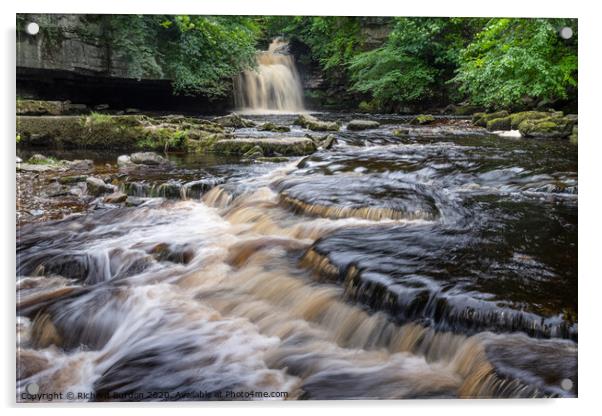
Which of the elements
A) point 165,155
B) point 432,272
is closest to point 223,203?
point 165,155

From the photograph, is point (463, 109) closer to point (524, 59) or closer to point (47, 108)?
point (524, 59)

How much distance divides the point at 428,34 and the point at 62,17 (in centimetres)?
208

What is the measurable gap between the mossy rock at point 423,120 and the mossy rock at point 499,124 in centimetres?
39

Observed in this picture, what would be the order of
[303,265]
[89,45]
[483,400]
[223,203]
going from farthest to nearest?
[223,203]
[89,45]
[303,265]
[483,400]

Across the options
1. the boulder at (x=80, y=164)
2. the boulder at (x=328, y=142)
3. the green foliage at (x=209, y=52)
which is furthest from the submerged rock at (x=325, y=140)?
the boulder at (x=80, y=164)

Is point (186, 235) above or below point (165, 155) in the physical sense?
below

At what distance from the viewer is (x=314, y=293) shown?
2.56 meters

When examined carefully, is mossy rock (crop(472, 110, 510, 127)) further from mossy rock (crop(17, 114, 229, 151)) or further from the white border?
mossy rock (crop(17, 114, 229, 151))

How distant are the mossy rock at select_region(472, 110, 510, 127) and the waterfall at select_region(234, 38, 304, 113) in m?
1.22

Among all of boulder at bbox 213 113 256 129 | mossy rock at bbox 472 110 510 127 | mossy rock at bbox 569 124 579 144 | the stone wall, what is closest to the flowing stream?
mossy rock at bbox 569 124 579 144

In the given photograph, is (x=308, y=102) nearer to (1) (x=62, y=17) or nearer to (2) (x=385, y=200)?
(2) (x=385, y=200)

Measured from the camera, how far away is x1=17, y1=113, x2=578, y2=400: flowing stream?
2268mm

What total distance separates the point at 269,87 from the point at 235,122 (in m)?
0.51

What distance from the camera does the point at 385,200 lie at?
10.8 feet
